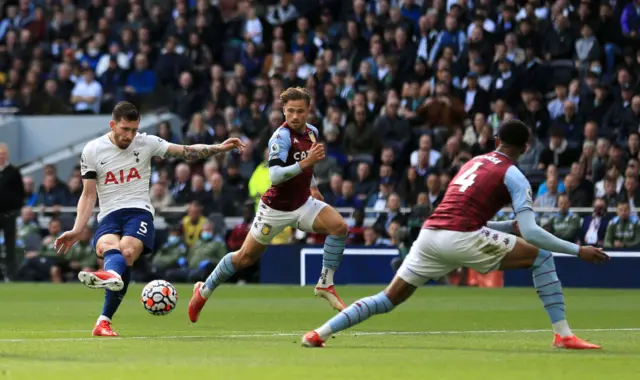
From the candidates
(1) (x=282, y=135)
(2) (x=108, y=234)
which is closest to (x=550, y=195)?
(1) (x=282, y=135)

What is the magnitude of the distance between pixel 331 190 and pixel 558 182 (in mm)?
4616

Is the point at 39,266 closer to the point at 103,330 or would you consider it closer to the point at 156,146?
the point at 156,146

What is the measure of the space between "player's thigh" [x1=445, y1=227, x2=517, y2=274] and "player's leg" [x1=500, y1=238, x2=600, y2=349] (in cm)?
6

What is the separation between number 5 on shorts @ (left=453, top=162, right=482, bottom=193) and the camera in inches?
416

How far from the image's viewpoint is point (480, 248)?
34.2ft

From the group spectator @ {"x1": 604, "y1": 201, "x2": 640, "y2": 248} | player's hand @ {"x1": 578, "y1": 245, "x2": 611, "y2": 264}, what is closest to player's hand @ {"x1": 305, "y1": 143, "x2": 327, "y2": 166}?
player's hand @ {"x1": 578, "y1": 245, "x2": 611, "y2": 264}

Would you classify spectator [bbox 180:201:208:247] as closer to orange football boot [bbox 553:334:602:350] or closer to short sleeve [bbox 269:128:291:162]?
short sleeve [bbox 269:128:291:162]

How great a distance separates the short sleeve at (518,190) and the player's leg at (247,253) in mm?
4036

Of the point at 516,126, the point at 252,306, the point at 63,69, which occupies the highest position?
the point at 63,69

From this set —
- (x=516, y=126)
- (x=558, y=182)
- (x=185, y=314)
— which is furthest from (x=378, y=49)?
(x=516, y=126)

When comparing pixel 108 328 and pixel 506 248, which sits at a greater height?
pixel 506 248

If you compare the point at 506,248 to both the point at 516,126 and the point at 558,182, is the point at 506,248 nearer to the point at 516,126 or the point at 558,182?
the point at 516,126

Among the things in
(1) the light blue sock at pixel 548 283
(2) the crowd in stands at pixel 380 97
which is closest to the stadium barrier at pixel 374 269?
(2) the crowd in stands at pixel 380 97

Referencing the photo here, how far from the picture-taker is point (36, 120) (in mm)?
33344
